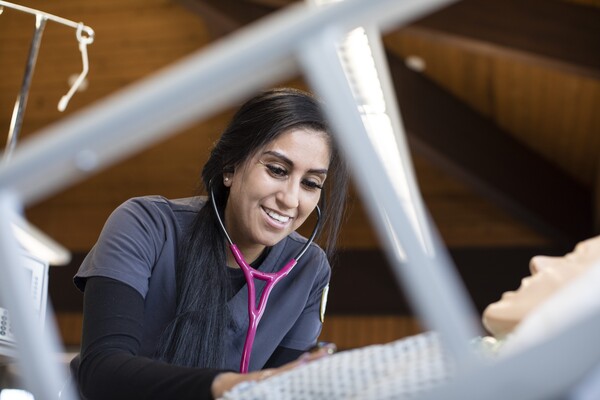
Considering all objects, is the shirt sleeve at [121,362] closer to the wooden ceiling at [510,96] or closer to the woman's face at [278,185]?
the woman's face at [278,185]

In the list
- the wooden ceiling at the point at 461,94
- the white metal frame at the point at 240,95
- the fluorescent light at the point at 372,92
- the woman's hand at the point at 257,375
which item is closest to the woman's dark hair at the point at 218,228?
the woman's hand at the point at 257,375

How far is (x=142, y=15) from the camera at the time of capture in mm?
6023

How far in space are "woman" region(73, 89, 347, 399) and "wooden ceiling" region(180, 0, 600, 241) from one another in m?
3.12

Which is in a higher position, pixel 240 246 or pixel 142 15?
pixel 240 246

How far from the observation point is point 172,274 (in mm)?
1652

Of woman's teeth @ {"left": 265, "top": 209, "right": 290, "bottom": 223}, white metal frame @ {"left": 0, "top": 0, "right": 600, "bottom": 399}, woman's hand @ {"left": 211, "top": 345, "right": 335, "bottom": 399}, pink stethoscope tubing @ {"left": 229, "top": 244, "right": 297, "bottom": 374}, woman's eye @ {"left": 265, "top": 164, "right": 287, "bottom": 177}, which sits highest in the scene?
white metal frame @ {"left": 0, "top": 0, "right": 600, "bottom": 399}

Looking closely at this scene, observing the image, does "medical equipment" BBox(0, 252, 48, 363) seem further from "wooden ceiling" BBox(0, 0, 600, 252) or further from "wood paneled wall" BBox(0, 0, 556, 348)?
"wood paneled wall" BBox(0, 0, 556, 348)

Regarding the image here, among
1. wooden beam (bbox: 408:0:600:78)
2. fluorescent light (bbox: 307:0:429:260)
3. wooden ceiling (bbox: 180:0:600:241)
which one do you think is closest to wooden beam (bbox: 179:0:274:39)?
wooden ceiling (bbox: 180:0:600:241)

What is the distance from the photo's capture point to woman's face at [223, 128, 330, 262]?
1.70 m

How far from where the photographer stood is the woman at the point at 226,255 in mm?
1472

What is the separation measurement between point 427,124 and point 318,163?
438 centimetres

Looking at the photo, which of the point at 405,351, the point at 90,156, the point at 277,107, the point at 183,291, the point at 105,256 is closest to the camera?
the point at 90,156

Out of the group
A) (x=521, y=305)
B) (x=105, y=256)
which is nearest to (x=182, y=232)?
(x=105, y=256)

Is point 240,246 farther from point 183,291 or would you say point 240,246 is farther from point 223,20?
point 223,20
